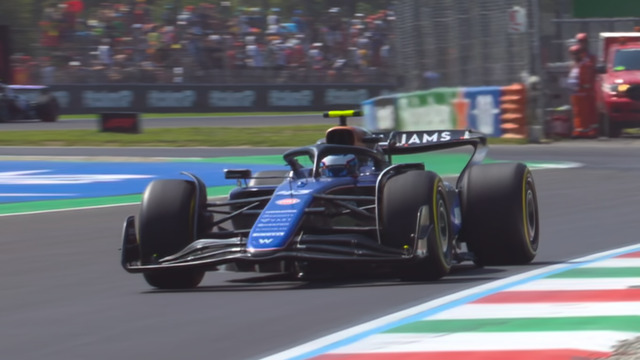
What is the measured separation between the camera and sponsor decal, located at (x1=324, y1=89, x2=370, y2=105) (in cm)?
3691

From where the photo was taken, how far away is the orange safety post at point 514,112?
22.7m

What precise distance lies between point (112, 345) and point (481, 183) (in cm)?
325

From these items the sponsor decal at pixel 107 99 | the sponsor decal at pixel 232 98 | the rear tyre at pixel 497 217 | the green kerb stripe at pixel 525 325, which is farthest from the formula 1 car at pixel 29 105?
the green kerb stripe at pixel 525 325

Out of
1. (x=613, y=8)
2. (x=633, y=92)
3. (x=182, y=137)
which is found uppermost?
(x=613, y=8)

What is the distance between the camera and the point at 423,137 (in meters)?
8.71

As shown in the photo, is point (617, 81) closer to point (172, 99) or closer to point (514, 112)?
point (514, 112)

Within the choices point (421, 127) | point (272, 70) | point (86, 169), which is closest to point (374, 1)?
point (272, 70)

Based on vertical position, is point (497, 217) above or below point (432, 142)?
below

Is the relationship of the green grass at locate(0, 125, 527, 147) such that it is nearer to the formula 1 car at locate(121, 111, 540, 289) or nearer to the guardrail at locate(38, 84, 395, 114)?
the guardrail at locate(38, 84, 395, 114)

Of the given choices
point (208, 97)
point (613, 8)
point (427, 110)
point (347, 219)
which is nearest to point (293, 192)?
point (347, 219)

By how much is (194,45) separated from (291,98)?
3.76m

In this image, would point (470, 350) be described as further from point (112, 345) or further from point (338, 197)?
point (338, 197)

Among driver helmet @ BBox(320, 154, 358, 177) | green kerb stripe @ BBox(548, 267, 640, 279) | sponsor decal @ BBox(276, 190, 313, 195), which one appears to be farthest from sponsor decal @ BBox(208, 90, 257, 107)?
green kerb stripe @ BBox(548, 267, 640, 279)

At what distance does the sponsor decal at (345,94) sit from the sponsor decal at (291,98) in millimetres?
550
